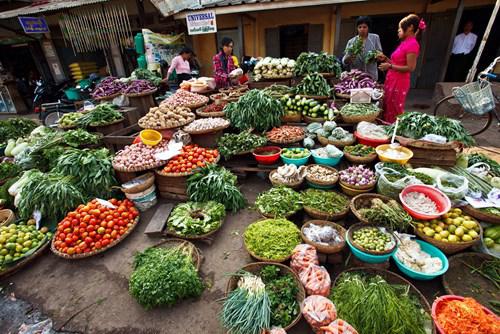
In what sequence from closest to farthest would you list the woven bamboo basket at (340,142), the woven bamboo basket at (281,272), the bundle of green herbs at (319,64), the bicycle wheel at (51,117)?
the woven bamboo basket at (281,272), the woven bamboo basket at (340,142), the bundle of green herbs at (319,64), the bicycle wheel at (51,117)

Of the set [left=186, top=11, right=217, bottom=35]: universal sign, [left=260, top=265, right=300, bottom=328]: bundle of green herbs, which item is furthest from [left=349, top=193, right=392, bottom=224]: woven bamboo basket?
[left=186, top=11, right=217, bottom=35]: universal sign

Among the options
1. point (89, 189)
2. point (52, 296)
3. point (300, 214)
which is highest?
point (89, 189)

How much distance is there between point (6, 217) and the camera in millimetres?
3654

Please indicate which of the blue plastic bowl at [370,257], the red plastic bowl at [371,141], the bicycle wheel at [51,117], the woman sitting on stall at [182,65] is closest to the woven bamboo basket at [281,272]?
the blue plastic bowl at [370,257]

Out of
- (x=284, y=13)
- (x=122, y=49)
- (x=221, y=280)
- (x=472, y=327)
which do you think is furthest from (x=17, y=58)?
(x=472, y=327)

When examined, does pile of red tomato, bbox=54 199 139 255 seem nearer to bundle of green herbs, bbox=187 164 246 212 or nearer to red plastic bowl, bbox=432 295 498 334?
bundle of green herbs, bbox=187 164 246 212

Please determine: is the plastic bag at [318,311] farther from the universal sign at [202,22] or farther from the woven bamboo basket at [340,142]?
the universal sign at [202,22]

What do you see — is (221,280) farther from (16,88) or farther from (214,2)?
(16,88)

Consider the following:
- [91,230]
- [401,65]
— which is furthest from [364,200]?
[91,230]

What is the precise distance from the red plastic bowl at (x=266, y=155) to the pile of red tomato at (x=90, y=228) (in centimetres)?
217

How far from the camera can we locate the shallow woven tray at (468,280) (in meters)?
2.21

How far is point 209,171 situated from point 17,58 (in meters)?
15.6

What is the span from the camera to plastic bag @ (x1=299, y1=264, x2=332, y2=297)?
6.92 ft

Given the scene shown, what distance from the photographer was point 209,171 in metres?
3.66
